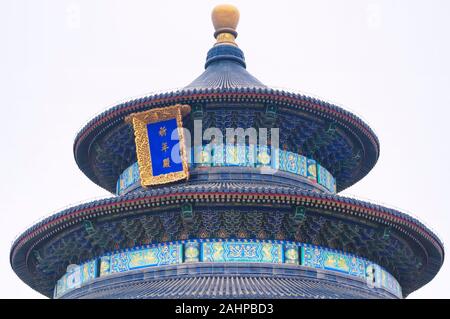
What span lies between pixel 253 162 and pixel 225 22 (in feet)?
23.9

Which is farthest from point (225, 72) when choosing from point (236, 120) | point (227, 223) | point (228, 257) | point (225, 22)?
point (228, 257)

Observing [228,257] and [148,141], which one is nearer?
[228,257]

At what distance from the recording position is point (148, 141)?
24.5m

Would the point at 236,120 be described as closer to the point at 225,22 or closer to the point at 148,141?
the point at 148,141

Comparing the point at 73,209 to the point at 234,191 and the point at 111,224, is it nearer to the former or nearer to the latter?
the point at 111,224

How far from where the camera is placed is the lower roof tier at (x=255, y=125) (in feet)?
79.2

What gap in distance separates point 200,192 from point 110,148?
22.5 feet

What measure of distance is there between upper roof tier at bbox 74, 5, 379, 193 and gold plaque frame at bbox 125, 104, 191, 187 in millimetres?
300

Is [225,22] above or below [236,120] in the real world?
above

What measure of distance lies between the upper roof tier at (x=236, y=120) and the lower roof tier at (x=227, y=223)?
2346mm

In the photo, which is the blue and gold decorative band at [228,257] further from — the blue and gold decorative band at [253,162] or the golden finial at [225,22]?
the golden finial at [225,22]

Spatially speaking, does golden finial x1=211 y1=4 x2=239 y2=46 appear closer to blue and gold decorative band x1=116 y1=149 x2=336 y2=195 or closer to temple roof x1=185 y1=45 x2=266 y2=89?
temple roof x1=185 y1=45 x2=266 y2=89

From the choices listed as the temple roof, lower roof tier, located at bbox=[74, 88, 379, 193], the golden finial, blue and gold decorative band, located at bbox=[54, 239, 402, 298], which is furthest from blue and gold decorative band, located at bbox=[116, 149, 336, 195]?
the golden finial
